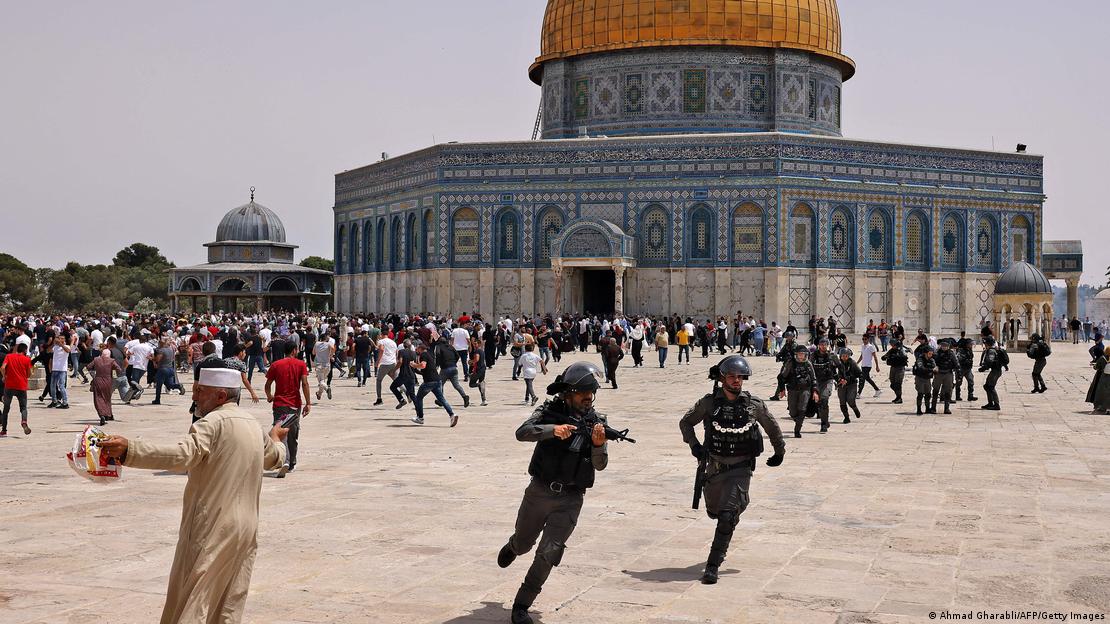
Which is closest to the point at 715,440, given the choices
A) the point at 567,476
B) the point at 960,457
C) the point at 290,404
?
the point at 567,476

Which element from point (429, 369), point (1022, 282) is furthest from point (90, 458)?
point (1022, 282)

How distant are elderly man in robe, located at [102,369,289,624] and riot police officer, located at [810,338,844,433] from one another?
11809 millimetres

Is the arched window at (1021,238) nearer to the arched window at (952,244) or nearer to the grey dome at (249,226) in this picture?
the arched window at (952,244)

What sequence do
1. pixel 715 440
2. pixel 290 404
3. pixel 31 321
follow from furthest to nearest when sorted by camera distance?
pixel 31 321 < pixel 290 404 < pixel 715 440

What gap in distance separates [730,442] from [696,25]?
42373mm

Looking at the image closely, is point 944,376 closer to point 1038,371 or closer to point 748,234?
point 1038,371

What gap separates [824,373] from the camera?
16.5 meters

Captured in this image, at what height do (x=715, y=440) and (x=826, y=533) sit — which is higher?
(x=715, y=440)

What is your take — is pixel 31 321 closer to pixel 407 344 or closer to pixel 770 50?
pixel 407 344

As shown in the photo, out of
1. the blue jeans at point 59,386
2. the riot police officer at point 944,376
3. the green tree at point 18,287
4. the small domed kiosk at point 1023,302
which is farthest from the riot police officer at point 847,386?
the green tree at point 18,287

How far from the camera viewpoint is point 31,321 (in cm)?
3384

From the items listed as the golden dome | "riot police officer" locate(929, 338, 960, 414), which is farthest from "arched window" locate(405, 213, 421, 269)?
"riot police officer" locate(929, 338, 960, 414)

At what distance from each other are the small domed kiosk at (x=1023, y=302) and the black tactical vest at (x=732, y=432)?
115 feet

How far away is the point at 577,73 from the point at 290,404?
40184mm
